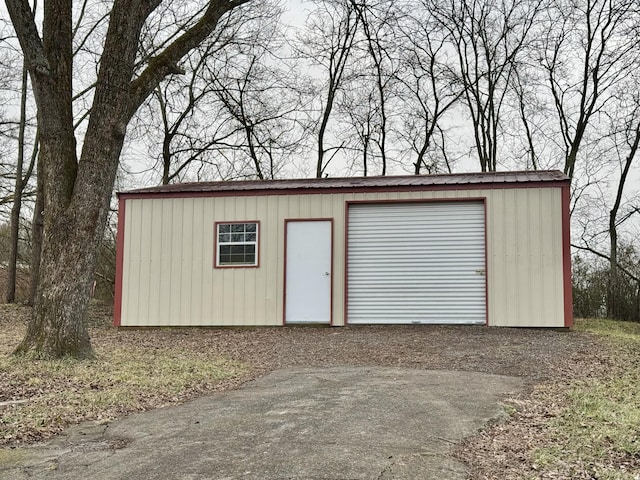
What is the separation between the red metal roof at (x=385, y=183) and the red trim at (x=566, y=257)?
0.38m

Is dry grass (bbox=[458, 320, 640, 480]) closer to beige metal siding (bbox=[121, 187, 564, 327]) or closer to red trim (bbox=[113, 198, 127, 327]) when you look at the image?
beige metal siding (bbox=[121, 187, 564, 327])

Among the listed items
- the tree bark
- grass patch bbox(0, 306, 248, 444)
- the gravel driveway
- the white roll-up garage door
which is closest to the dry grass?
the gravel driveway

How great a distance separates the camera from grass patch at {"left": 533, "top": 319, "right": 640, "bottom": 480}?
349 centimetres

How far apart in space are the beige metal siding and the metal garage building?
0.8 inches

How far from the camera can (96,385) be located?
20.4 ft

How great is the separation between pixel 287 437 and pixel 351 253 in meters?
8.10

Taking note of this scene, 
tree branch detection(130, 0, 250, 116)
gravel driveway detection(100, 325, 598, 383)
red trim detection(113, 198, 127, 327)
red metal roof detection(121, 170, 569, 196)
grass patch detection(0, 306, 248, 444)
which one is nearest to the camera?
grass patch detection(0, 306, 248, 444)

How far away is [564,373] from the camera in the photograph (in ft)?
22.3

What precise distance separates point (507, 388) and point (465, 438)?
1.97 m

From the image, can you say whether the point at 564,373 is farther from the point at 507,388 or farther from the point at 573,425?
the point at 573,425

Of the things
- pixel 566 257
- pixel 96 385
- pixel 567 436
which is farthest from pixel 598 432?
pixel 566 257

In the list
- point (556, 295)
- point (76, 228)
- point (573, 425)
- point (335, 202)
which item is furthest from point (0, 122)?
point (573, 425)

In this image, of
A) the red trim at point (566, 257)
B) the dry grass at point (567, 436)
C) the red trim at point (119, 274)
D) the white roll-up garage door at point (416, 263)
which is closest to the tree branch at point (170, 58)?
the white roll-up garage door at point (416, 263)

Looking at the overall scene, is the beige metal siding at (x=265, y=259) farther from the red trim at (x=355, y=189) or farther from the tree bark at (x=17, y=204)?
the tree bark at (x=17, y=204)
